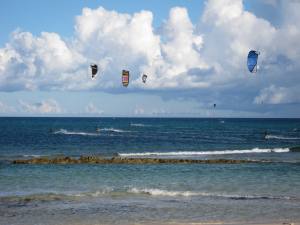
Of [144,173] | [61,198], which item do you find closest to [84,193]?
[61,198]

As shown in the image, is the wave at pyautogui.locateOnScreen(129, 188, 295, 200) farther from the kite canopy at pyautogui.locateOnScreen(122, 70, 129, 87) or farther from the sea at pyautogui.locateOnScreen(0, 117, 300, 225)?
the kite canopy at pyautogui.locateOnScreen(122, 70, 129, 87)

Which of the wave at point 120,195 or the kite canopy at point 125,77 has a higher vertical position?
the kite canopy at point 125,77

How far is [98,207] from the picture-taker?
23.8 metres

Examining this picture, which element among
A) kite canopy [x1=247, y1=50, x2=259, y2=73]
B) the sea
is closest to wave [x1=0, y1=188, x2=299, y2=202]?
the sea

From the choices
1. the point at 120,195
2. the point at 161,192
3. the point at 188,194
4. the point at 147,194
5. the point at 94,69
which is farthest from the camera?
the point at 94,69

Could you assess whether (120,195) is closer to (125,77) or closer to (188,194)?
(188,194)

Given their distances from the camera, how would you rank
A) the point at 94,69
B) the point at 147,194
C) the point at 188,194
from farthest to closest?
the point at 94,69 < the point at 188,194 < the point at 147,194

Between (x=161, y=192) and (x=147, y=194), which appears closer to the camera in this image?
(x=147, y=194)

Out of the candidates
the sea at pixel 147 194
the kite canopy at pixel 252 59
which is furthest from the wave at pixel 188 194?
the kite canopy at pixel 252 59

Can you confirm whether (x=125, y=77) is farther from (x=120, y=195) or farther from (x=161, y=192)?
(x=120, y=195)

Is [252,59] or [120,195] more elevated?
[252,59]

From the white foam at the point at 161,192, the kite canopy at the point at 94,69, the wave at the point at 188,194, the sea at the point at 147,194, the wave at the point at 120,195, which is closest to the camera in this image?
the sea at the point at 147,194

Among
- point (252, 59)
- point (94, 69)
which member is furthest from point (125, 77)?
point (252, 59)

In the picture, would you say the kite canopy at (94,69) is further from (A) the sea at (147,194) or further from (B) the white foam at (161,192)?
(B) the white foam at (161,192)
